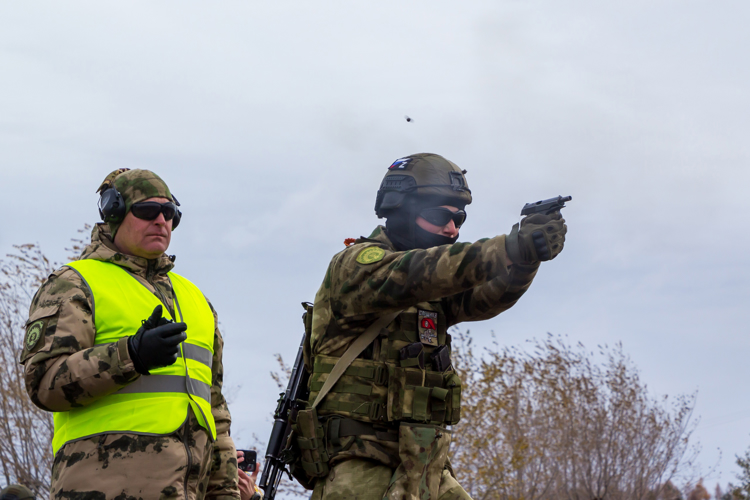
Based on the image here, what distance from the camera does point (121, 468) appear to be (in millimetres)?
3639

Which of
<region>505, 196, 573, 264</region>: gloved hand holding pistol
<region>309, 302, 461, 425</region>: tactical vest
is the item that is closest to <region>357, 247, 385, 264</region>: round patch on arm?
<region>309, 302, 461, 425</region>: tactical vest

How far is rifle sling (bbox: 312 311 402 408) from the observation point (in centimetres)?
423

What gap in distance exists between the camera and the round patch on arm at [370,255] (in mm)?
4188

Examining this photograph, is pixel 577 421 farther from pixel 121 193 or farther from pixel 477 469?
pixel 121 193

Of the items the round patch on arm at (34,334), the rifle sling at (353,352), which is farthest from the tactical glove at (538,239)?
the round patch on arm at (34,334)

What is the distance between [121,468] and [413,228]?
192cm

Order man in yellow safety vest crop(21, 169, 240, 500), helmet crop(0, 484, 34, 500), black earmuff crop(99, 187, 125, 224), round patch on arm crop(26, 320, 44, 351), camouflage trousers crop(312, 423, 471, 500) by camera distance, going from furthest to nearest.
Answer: helmet crop(0, 484, 34, 500) < black earmuff crop(99, 187, 125, 224) < camouflage trousers crop(312, 423, 471, 500) < round patch on arm crop(26, 320, 44, 351) < man in yellow safety vest crop(21, 169, 240, 500)

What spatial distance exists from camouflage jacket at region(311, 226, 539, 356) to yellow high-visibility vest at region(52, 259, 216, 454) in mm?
664

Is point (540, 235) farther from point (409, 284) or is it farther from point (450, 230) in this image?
point (450, 230)

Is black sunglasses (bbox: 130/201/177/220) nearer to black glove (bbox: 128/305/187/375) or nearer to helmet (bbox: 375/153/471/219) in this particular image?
black glove (bbox: 128/305/187/375)

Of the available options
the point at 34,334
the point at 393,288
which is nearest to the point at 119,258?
the point at 34,334

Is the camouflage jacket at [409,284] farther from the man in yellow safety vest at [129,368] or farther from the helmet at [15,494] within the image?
the helmet at [15,494]

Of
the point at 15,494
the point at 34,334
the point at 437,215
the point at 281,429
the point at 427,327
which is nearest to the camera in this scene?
the point at 34,334

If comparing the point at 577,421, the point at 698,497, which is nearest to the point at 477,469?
the point at 577,421
